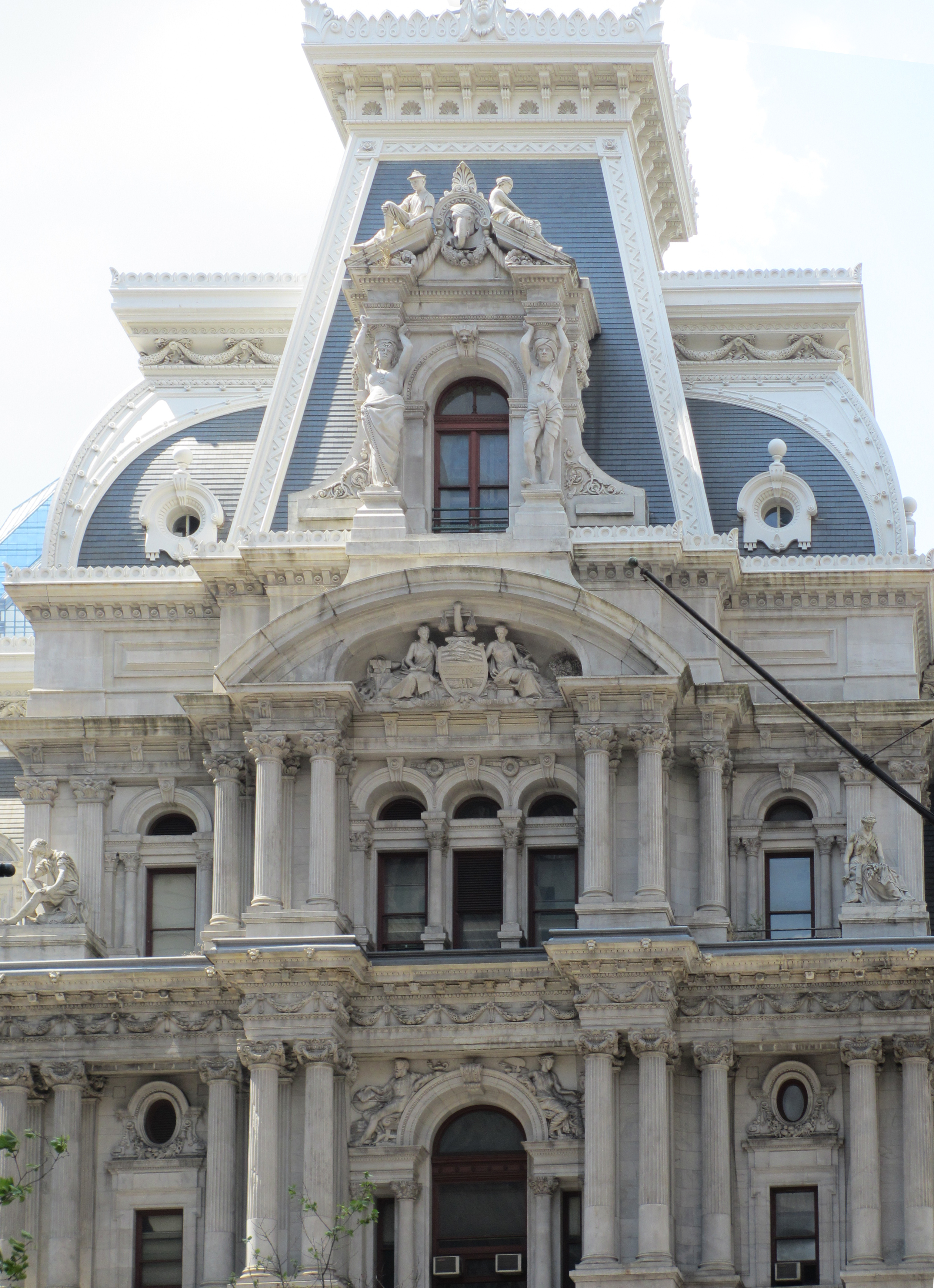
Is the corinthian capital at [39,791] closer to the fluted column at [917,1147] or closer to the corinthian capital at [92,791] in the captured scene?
the corinthian capital at [92,791]

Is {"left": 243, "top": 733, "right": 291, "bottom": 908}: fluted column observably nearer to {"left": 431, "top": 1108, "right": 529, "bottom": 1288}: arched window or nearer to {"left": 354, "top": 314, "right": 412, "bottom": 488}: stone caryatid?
{"left": 431, "top": 1108, "right": 529, "bottom": 1288}: arched window

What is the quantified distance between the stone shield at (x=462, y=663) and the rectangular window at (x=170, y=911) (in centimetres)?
570

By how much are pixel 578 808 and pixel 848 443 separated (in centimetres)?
895

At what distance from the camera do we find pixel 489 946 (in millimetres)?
53375

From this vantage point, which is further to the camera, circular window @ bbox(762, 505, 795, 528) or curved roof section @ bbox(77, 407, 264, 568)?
circular window @ bbox(762, 505, 795, 528)

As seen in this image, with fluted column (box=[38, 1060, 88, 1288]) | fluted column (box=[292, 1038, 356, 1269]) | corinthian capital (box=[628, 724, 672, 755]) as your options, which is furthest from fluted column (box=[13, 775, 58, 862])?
corinthian capital (box=[628, 724, 672, 755])

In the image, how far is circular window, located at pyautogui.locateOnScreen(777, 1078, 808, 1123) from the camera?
52.3 metres

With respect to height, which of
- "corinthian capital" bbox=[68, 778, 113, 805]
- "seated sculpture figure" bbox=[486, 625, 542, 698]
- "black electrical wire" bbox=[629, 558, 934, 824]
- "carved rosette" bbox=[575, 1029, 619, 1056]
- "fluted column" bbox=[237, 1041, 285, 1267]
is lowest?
"fluted column" bbox=[237, 1041, 285, 1267]

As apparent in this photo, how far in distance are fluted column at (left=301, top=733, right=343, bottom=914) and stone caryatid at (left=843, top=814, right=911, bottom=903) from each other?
8.54 metres

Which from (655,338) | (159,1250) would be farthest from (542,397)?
(159,1250)

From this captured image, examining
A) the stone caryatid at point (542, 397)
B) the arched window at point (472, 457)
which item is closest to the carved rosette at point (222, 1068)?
the arched window at point (472, 457)

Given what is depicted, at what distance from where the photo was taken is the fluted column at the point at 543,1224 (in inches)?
2010

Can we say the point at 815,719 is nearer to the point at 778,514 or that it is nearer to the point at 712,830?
the point at 712,830

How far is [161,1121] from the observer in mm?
53250
